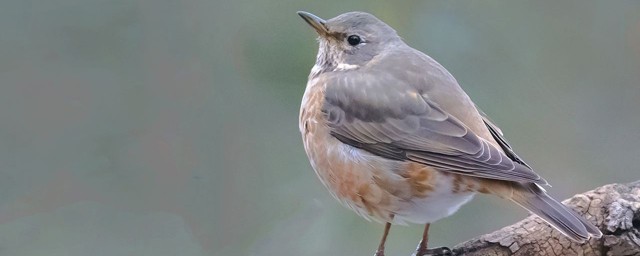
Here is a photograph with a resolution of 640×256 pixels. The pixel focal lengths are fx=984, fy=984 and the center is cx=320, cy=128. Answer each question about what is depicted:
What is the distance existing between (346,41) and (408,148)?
702 mm

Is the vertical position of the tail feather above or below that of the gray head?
below

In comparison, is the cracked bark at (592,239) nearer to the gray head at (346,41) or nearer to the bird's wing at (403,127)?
the bird's wing at (403,127)

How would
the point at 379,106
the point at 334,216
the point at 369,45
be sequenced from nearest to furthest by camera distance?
the point at 379,106 < the point at 369,45 < the point at 334,216

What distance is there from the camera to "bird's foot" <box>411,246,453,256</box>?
3340 mm

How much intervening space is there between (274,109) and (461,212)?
3.33 ft

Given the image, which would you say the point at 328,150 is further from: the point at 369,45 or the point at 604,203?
the point at 604,203

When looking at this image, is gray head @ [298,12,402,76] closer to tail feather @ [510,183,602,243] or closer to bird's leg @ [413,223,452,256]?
bird's leg @ [413,223,452,256]

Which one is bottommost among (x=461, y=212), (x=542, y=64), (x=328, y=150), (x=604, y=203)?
(x=604, y=203)

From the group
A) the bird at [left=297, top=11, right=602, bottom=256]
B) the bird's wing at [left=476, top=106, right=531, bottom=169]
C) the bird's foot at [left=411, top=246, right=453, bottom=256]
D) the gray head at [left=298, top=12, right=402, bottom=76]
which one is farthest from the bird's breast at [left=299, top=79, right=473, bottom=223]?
the gray head at [left=298, top=12, right=402, bottom=76]

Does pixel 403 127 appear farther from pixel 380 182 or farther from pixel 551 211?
pixel 551 211

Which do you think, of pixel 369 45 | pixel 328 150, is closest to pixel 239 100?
pixel 369 45

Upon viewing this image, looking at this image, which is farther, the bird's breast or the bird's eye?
the bird's eye

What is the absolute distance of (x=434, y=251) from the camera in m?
3.47

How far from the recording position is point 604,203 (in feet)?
10.8
